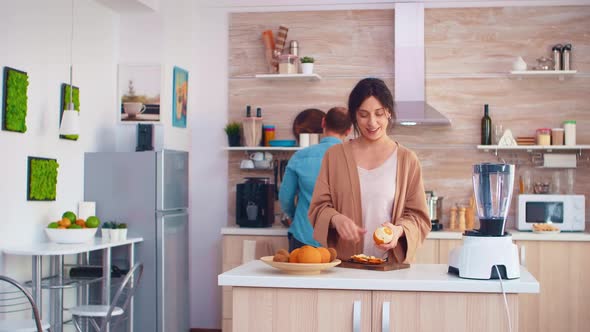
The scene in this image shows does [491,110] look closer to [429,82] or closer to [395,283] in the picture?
[429,82]

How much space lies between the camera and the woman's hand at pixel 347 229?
282 cm

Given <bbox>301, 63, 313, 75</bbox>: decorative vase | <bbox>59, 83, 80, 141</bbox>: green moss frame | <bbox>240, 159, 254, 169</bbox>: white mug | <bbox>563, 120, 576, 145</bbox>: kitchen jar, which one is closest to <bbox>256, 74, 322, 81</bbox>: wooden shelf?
<bbox>301, 63, 313, 75</bbox>: decorative vase

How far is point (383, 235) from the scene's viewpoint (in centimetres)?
272

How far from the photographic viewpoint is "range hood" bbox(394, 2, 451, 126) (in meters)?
5.84

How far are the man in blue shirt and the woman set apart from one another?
4.34ft

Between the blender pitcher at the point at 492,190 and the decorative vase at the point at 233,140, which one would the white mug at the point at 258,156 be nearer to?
the decorative vase at the point at 233,140

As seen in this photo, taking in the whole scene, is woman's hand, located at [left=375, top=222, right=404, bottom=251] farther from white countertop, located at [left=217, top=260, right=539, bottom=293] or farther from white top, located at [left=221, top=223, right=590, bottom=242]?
white top, located at [left=221, top=223, right=590, bottom=242]

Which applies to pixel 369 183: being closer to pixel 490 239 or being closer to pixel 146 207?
pixel 490 239

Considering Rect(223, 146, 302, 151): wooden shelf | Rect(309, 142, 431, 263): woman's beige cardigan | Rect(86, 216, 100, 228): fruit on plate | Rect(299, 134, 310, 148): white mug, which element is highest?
Rect(299, 134, 310, 148): white mug

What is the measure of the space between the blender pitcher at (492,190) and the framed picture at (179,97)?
3487mm

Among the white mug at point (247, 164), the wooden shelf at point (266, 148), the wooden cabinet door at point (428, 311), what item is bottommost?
the wooden cabinet door at point (428, 311)

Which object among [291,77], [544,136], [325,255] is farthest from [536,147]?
[325,255]

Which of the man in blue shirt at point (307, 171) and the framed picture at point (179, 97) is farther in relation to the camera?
A: the framed picture at point (179, 97)

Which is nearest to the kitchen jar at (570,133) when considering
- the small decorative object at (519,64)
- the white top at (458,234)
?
the small decorative object at (519,64)
